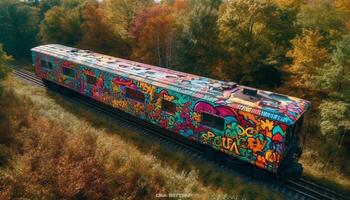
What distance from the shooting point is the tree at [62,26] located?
111ft

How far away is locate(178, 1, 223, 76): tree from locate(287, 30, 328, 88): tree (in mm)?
7399

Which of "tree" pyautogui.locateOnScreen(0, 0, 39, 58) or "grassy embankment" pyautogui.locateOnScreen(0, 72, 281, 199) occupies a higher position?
"tree" pyautogui.locateOnScreen(0, 0, 39, 58)

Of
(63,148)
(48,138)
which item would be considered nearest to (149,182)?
(63,148)

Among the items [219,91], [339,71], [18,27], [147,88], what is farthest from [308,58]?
[18,27]

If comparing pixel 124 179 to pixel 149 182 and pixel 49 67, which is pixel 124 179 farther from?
pixel 49 67

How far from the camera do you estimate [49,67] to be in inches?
893

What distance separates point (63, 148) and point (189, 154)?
7.12m

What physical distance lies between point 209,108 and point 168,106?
2.88 meters

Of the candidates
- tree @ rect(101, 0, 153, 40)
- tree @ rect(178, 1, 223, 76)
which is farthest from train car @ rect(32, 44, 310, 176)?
tree @ rect(101, 0, 153, 40)

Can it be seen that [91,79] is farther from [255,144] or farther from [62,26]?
[62,26]

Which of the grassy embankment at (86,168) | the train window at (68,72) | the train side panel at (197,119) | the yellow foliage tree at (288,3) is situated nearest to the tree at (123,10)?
the train window at (68,72)

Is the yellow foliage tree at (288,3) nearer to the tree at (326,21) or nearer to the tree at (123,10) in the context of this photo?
the tree at (326,21)

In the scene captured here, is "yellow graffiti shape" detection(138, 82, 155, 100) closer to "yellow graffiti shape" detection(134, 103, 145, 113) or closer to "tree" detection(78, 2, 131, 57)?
"yellow graffiti shape" detection(134, 103, 145, 113)

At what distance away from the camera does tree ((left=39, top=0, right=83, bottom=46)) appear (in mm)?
33812
